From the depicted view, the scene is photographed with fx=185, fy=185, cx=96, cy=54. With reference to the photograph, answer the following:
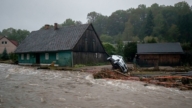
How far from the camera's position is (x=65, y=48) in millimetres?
27828

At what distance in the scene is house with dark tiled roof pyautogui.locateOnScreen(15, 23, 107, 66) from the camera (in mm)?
28062

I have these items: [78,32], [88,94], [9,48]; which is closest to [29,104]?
[88,94]

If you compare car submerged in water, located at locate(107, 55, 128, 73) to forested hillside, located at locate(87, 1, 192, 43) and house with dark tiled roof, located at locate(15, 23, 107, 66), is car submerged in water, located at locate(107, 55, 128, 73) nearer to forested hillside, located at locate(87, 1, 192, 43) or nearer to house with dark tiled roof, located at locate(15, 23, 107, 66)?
house with dark tiled roof, located at locate(15, 23, 107, 66)

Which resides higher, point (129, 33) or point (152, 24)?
point (152, 24)

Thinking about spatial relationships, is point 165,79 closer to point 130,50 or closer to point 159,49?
point 159,49

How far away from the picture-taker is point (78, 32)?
30.5 metres

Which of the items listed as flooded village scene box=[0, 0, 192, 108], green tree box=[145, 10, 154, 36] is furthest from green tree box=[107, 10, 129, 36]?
green tree box=[145, 10, 154, 36]

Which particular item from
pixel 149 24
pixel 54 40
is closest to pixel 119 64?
pixel 54 40

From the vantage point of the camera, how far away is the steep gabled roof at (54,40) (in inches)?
1148

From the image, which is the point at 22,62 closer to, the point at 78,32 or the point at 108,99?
the point at 78,32

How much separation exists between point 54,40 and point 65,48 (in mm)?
5077

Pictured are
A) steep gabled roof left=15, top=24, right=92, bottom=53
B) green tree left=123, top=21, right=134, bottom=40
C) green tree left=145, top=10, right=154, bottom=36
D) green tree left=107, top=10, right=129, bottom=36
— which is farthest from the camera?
green tree left=107, top=10, right=129, bottom=36

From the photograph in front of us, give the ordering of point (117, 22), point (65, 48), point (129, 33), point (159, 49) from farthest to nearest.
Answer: point (117, 22) < point (129, 33) < point (65, 48) < point (159, 49)

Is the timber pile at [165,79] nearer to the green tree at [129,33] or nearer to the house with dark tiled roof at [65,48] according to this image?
the house with dark tiled roof at [65,48]
